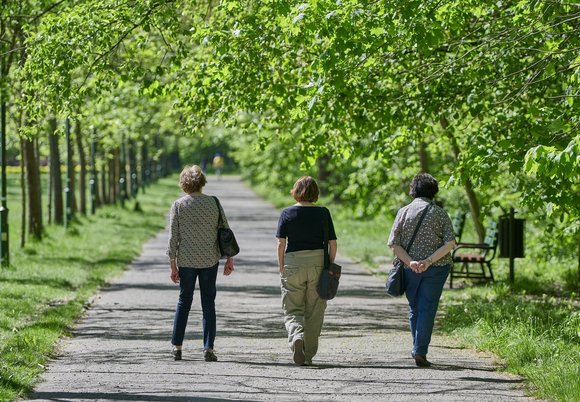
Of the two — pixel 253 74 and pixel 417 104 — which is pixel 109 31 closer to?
pixel 253 74

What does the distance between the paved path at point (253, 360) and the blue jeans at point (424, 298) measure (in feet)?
0.82

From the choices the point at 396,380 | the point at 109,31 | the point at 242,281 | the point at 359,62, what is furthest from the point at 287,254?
the point at 242,281

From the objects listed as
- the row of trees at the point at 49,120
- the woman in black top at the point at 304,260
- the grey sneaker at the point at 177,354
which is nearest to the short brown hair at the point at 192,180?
the woman in black top at the point at 304,260

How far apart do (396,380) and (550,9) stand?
4191 mm

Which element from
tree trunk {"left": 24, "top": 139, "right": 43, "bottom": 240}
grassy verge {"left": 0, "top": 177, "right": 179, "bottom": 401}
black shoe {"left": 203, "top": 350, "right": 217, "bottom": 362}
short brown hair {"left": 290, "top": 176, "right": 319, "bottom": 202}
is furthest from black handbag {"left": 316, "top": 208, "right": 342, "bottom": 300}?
tree trunk {"left": 24, "top": 139, "right": 43, "bottom": 240}

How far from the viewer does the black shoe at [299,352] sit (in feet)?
33.1

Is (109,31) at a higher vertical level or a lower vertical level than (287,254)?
higher

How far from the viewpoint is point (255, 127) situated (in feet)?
52.9

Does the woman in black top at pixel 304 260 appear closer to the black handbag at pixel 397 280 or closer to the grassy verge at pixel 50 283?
the black handbag at pixel 397 280

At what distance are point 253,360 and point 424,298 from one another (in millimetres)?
1587

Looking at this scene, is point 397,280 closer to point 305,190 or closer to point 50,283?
point 305,190

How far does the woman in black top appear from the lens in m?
10.3

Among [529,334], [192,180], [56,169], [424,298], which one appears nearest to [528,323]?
[529,334]

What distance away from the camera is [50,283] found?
55.1ft
